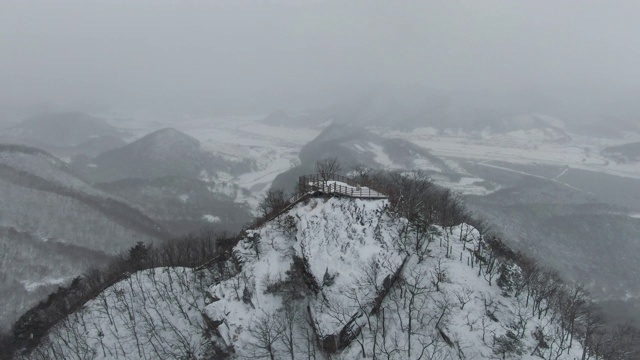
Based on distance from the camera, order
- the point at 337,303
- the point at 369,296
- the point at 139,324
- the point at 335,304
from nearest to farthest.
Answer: the point at 337,303, the point at 335,304, the point at 369,296, the point at 139,324

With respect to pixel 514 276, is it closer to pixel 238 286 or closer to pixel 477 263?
pixel 477 263

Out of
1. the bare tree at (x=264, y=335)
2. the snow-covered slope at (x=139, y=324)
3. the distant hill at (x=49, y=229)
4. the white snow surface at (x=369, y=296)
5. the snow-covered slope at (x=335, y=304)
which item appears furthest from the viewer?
the distant hill at (x=49, y=229)

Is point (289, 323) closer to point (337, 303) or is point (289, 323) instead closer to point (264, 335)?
point (264, 335)

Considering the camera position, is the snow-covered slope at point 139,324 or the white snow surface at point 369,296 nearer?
the white snow surface at point 369,296

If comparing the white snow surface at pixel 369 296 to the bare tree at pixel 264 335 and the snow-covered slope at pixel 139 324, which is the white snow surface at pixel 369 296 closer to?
the bare tree at pixel 264 335

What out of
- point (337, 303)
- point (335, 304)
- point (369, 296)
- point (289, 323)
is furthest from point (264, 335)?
point (369, 296)

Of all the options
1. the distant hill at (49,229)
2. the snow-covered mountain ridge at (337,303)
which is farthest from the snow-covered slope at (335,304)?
the distant hill at (49,229)

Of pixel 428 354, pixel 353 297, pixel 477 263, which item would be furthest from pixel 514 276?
pixel 353 297

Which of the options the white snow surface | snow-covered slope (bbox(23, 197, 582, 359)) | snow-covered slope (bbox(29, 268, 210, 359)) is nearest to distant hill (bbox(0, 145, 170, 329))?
snow-covered slope (bbox(29, 268, 210, 359))
